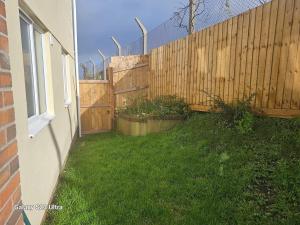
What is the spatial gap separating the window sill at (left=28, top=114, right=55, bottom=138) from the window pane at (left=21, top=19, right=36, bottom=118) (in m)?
0.11

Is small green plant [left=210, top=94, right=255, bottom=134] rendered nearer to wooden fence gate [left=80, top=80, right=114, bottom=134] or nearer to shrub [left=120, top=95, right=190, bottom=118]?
shrub [left=120, top=95, right=190, bottom=118]

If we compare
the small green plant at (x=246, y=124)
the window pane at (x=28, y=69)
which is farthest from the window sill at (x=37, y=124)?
the small green plant at (x=246, y=124)

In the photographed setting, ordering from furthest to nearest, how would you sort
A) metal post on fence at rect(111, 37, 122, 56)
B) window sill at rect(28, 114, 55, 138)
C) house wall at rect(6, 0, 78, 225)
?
metal post on fence at rect(111, 37, 122, 56) → window sill at rect(28, 114, 55, 138) → house wall at rect(6, 0, 78, 225)

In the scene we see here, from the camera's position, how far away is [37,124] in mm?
3172

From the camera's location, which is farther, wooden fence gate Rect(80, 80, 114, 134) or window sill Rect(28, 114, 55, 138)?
wooden fence gate Rect(80, 80, 114, 134)

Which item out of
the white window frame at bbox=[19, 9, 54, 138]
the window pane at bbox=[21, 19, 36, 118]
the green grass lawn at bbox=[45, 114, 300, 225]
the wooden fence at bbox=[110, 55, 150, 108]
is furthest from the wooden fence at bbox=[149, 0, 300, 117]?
the window pane at bbox=[21, 19, 36, 118]

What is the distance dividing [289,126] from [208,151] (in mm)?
1290

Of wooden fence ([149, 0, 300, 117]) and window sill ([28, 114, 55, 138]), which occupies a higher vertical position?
wooden fence ([149, 0, 300, 117])

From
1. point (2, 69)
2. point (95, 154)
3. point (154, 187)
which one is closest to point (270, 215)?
point (154, 187)

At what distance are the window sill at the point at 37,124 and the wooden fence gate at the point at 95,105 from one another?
5.87m

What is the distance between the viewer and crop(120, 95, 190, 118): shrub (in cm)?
684

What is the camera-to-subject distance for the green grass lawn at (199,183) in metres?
2.79

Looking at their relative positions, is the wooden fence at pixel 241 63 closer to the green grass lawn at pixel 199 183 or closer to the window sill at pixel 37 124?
the green grass lawn at pixel 199 183

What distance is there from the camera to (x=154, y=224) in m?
2.74
